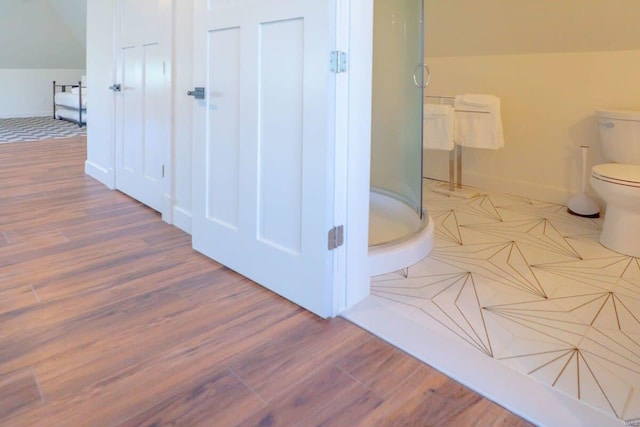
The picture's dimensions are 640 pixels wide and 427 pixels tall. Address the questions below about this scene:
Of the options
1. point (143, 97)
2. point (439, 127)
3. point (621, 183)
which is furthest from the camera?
point (439, 127)

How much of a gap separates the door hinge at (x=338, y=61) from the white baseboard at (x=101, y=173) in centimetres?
259

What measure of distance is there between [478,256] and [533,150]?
1.45 metres

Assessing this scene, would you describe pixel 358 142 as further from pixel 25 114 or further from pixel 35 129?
pixel 25 114

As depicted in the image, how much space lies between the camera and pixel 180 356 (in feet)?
4.69

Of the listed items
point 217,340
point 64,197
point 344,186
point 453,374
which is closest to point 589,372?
point 453,374

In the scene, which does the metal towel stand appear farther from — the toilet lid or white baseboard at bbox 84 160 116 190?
white baseboard at bbox 84 160 116 190

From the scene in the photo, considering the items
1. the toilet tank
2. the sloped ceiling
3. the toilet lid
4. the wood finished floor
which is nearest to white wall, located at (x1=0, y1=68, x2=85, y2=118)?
the sloped ceiling

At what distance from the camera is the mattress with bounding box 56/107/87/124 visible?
25.3ft

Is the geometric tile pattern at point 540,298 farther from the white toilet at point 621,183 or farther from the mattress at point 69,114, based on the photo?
the mattress at point 69,114

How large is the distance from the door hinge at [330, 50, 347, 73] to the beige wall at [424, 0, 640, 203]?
1988mm

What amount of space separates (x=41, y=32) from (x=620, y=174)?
29.5ft

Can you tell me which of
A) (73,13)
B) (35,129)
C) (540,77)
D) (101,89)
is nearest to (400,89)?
(540,77)

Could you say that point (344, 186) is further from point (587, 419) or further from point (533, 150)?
point (533, 150)

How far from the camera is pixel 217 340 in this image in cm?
153
